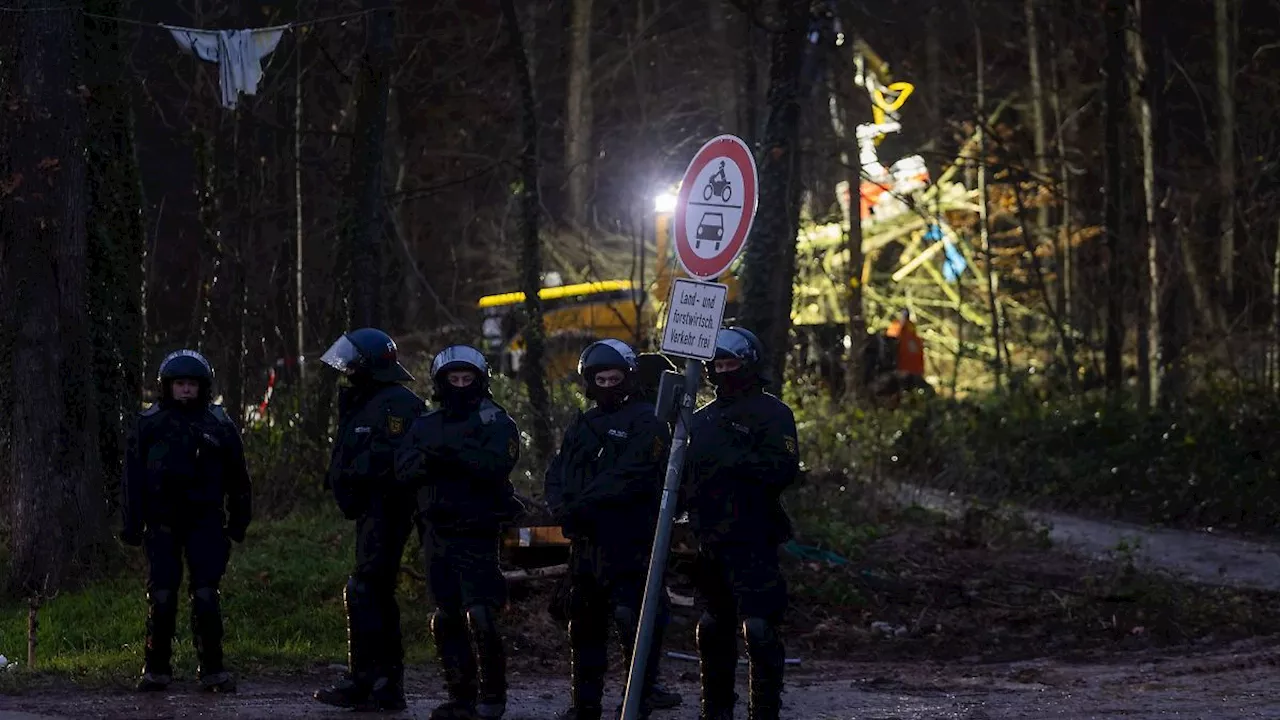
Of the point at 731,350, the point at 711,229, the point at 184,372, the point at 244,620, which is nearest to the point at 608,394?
the point at 731,350

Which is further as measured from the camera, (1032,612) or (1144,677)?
(1032,612)

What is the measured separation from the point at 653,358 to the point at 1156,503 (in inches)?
366

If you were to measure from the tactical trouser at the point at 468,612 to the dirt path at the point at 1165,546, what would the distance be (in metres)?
8.38

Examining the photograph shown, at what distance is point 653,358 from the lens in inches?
502

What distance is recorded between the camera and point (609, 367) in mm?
9000

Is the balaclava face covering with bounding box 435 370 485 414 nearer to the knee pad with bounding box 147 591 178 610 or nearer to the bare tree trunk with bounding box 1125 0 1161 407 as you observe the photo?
the knee pad with bounding box 147 591 178 610

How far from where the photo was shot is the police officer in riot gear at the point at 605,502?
8.91m

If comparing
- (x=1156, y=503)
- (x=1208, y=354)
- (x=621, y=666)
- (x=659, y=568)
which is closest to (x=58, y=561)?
(x=621, y=666)

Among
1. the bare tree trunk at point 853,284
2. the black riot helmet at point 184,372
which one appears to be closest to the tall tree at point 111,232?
the black riot helmet at point 184,372

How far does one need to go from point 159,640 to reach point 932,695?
169 inches

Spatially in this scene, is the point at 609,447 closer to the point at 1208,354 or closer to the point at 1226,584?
the point at 1226,584

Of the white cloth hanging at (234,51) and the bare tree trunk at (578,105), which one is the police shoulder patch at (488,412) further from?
the bare tree trunk at (578,105)

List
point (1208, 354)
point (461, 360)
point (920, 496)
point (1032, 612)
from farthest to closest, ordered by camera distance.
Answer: point (1208, 354) < point (920, 496) < point (1032, 612) < point (461, 360)

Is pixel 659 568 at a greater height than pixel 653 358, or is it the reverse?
pixel 653 358
